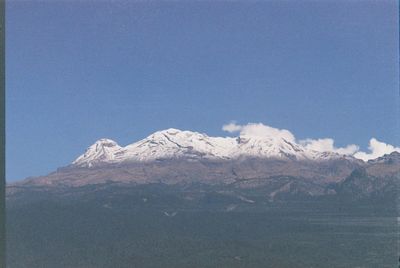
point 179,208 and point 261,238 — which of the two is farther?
point 179,208

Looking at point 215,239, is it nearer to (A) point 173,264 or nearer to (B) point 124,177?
(A) point 173,264

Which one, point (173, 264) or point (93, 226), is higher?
point (93, 226)

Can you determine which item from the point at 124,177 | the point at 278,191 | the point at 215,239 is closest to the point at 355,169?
the point at 278,191

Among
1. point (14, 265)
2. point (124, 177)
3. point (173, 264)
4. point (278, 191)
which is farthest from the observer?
point (278, 191)

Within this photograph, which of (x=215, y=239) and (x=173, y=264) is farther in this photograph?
(x=215, y=239)

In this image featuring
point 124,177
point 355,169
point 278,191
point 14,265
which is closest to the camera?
point 14,265

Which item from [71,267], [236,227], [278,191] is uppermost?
[278,191]

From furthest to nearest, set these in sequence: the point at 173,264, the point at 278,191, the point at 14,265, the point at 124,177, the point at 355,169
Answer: the point at 278,191, the point at 124,177, the point at 355,169, the point at 173,264, the point at 14,265

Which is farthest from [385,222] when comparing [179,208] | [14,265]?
[14,265]

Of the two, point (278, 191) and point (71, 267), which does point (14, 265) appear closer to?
point (71, 267)
